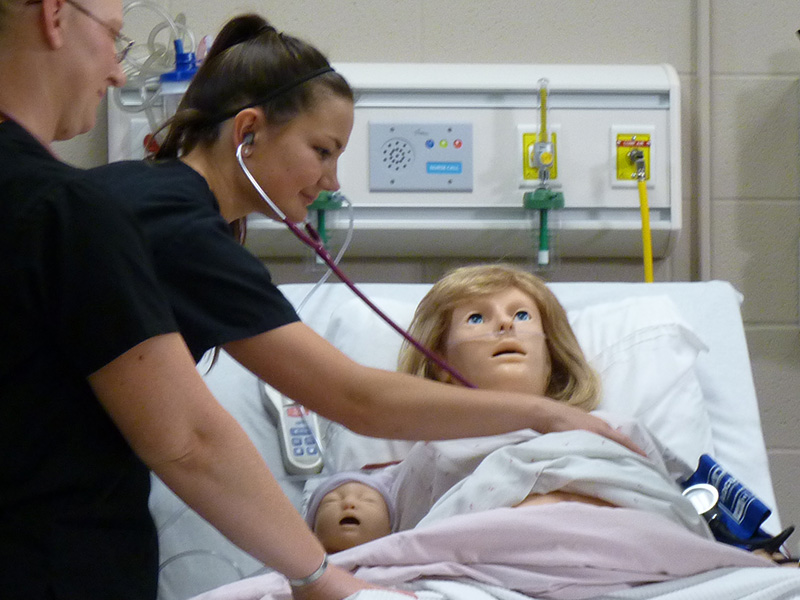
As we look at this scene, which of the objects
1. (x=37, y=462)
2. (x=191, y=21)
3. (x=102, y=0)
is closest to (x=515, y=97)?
(x=191, y=21)

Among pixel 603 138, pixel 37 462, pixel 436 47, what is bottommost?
pixel 37 462

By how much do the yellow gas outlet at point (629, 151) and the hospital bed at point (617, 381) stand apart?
323 millimetres

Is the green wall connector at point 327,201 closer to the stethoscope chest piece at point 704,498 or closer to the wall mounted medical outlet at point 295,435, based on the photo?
the wall mounted medical outlet at point 295,435

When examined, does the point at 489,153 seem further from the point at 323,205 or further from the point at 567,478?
the point at 567,478

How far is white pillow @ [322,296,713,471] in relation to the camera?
1872 mm

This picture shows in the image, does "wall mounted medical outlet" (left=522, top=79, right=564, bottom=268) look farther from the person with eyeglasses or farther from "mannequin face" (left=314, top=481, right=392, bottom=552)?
the person with eyeglasses

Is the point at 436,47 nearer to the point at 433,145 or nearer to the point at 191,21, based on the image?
the point at 433,145

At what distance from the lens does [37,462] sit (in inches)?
36.3

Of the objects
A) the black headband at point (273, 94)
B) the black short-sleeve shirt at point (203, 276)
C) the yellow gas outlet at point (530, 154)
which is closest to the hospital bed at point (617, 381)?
the yellow gas outlet at point (530, 154)

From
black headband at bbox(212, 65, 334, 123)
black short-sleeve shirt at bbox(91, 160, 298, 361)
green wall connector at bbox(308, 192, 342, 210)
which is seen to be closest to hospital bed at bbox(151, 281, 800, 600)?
green wall connector at bbox(308, 192, 342, 210)

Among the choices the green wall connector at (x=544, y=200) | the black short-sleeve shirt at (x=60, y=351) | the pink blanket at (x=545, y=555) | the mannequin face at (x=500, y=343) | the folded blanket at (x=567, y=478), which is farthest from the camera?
the green wall connector at (x=544, y=200)

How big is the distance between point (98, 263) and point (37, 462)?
21cm

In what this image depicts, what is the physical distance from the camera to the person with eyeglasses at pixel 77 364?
88 centimetres

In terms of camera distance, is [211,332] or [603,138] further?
[603,138]
